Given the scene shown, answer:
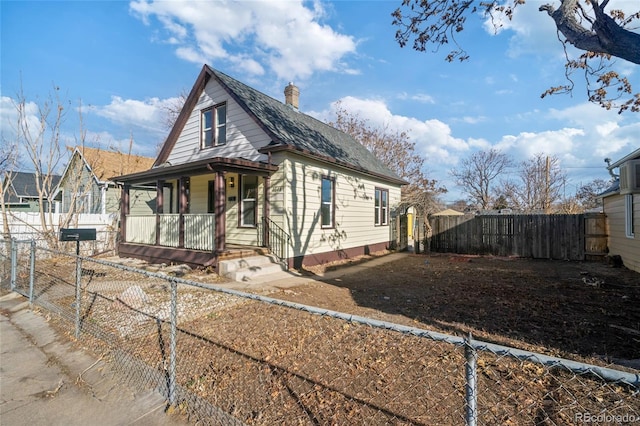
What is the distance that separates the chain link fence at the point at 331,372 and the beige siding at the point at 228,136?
668 cm

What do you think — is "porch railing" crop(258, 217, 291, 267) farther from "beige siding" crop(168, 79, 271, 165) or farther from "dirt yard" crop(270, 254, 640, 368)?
"beige siding" crop(168, 79, 271, 165)

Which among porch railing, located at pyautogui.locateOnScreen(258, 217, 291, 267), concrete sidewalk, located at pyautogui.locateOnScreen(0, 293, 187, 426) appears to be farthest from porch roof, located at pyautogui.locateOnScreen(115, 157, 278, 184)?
concrete sidewalk, located at pyautogui.locateOnScreen(0, 293, 187, 426)

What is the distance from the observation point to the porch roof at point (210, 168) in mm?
8297

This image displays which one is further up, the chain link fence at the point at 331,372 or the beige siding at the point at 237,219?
the beige siding at the point at 237,219

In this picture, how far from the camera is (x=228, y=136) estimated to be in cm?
1107

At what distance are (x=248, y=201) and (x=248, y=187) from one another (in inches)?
19.5

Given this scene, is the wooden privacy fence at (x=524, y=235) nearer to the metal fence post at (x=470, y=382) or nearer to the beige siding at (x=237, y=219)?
the beige siding at (x=237, y=219)

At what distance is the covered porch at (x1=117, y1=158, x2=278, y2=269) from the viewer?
8516 mm

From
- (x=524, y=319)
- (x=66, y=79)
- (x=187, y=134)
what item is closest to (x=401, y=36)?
(x=524, y=319)

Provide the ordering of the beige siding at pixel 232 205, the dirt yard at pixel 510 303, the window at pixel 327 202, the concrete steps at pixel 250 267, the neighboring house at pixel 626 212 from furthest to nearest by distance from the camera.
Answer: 1. the window at pixel 327 202
2. the beige siding at pixel 232 205
3. the concrete steps at pixel 250 267
4. the neighboring house at pixel 626 212
5. the dirt yard at pixel 510 303

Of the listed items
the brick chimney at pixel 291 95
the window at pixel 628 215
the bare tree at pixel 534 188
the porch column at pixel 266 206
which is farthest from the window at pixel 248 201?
the bare tree at pixel 534 188

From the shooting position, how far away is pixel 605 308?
541 cm

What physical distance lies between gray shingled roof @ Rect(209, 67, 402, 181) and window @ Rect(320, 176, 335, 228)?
2.93 feet
